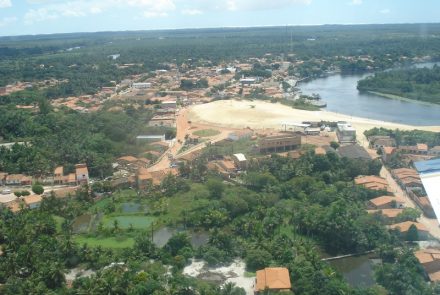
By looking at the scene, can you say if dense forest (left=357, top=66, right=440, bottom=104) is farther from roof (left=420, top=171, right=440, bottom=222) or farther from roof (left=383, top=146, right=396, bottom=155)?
roof (left=420, top=171, right=440, bottom=222)

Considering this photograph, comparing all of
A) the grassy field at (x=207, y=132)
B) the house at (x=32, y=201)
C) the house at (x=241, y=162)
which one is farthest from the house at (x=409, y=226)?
the grassy field at (x=207, y=132)

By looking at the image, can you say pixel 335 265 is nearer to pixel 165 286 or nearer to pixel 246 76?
pixel 165 286

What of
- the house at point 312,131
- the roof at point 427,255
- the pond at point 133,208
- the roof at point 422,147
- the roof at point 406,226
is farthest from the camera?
the house at point 312,131

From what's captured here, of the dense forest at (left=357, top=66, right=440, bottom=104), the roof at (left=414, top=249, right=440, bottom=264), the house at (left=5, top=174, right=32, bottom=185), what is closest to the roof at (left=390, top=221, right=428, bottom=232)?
the roof at (left=414, top=249, right=440, bottom=264)

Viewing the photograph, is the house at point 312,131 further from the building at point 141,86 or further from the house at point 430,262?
the building at point 141,86

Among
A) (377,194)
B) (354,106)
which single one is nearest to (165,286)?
(377,194)

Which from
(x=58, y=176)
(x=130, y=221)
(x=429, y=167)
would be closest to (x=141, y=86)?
(x=58, y=176)

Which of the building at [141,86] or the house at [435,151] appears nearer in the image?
the house at [435,151]
